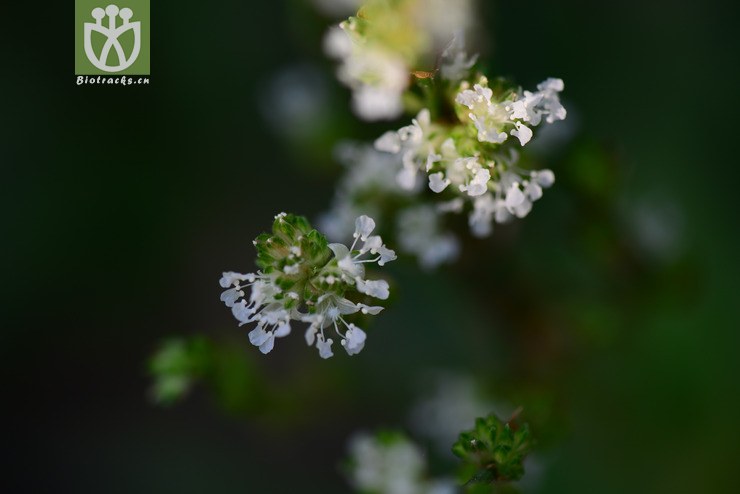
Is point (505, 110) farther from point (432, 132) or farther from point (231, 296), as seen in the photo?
point (231, 296)

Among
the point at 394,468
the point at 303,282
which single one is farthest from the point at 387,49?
the point at 394,468

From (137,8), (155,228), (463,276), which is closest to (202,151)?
(155,228)

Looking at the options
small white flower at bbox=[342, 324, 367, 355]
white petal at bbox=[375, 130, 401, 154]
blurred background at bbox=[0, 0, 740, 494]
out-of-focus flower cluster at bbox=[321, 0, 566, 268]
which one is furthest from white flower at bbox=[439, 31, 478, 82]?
blurred background at bbox=[0, 0, 740, 494]

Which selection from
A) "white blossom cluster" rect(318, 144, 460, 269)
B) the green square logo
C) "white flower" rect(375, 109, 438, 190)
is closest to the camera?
"white flower" rect(375, 109, 438, 190)

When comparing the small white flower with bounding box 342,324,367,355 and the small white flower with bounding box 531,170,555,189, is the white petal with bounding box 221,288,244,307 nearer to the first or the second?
the small white flower with bounding box 342,324,367,355

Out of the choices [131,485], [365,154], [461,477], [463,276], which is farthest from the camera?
[131,485]

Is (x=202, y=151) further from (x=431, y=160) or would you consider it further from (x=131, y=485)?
(x=431, y=160)
